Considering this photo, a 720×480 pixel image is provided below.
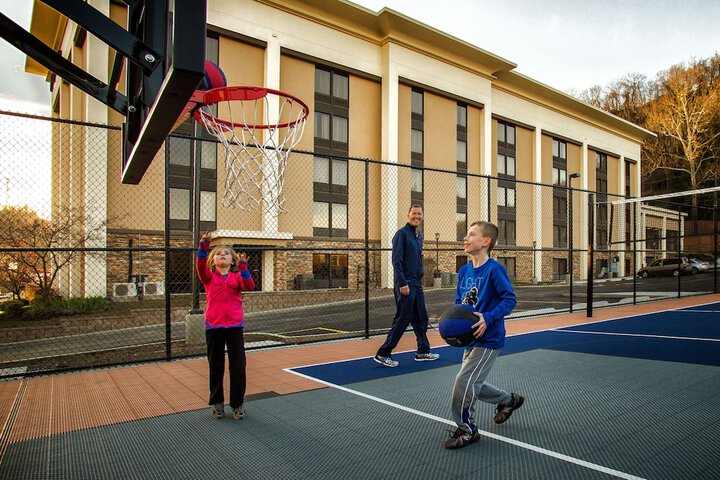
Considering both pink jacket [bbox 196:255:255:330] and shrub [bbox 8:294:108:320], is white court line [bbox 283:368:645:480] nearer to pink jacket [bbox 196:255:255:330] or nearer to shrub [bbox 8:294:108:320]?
pink jacket [bbox 196:255:255:330]

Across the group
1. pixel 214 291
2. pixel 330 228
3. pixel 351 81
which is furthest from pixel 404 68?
pixel 214 291

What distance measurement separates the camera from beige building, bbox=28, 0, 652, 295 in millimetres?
20422

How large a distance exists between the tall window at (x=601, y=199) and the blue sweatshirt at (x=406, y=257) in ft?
129

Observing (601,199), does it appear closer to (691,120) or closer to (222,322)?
(691,120)

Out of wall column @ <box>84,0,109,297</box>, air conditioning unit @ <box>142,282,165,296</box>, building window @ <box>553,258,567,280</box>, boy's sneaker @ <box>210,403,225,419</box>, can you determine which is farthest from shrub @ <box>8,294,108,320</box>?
building window @ <box>553,258,567,280</box>

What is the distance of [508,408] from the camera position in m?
3.87

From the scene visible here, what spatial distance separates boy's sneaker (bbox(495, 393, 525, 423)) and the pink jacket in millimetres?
2302

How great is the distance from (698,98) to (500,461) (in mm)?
49262

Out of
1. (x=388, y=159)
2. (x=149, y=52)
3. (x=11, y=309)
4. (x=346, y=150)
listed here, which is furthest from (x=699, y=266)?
(x=149, y=52)

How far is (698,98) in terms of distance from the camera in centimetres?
4100

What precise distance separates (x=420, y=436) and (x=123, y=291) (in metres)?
17.8

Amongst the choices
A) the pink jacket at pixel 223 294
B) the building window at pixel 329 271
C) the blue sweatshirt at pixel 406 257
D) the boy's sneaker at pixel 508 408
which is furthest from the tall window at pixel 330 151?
the boy's sneaker at pixel 508 408

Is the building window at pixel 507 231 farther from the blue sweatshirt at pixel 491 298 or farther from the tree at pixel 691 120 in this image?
the blue sweatshirt at pixel 491 298

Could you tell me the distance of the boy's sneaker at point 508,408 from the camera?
3.82 metres
